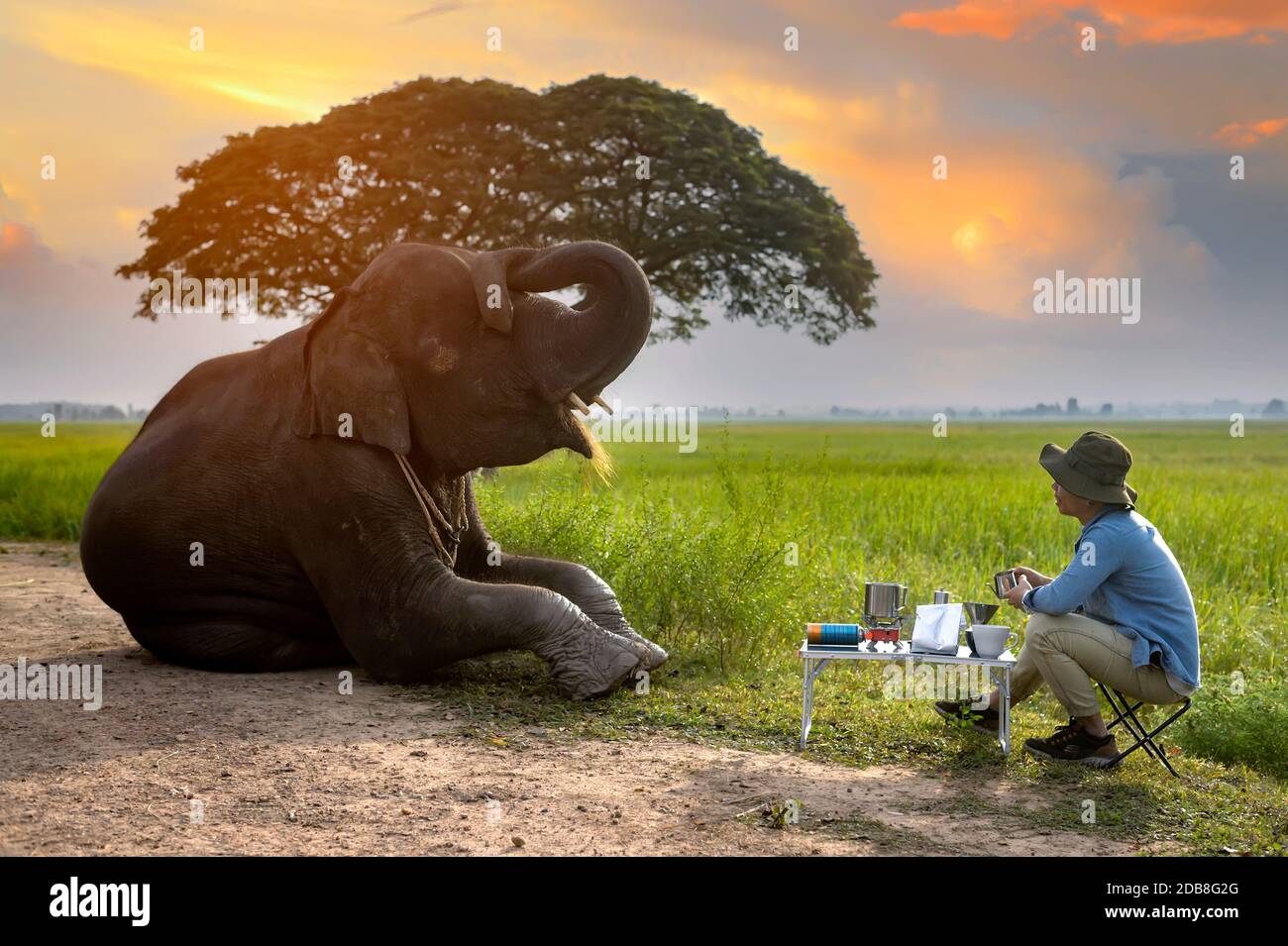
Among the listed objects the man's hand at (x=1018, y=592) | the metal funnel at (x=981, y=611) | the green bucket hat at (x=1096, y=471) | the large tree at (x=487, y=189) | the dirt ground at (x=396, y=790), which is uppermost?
the large tree at (x=487, y=189)

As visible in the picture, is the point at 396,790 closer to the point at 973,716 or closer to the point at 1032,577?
the point at 973,716

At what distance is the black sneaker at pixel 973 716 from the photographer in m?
8.00

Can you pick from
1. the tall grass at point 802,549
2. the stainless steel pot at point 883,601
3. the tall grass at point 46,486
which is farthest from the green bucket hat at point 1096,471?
the tall grass at point 46,486

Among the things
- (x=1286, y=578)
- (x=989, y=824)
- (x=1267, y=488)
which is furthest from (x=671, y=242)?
(x=989, y=824)

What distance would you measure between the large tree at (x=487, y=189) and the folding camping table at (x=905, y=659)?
1942cm

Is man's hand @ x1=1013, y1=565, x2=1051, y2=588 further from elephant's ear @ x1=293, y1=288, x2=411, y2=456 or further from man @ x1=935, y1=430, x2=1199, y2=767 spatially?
elephant's ear @ x1=293, y1=288, x2=411, y2=456

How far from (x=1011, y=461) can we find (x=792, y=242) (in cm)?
1376

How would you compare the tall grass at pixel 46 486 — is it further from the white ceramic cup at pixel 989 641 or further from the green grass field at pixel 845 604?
the white ceramic cup at pixel 989 641

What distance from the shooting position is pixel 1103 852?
19.9ft

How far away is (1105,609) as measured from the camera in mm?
7371

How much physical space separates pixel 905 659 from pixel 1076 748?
1.08m

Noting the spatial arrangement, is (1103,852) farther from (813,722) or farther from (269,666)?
(269,666)

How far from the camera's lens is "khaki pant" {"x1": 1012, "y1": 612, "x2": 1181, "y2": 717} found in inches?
285

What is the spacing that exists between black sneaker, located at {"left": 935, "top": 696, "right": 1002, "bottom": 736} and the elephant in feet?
6.57
